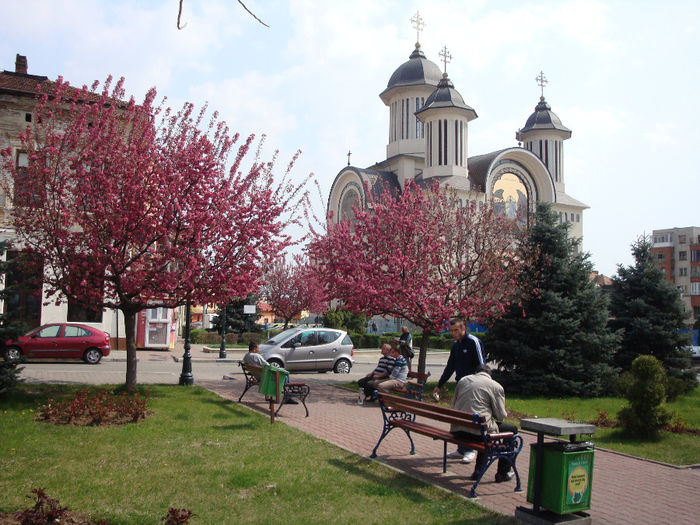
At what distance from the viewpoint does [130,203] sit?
12.1m

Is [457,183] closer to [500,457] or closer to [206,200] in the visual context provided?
[206,200]

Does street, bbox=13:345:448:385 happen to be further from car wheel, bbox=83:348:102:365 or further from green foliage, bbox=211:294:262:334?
green foliage, bbox=211:294:262:334

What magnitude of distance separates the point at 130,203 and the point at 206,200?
1.50 meters

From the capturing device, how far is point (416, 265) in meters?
15.8

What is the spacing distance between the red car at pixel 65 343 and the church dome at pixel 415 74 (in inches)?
1898

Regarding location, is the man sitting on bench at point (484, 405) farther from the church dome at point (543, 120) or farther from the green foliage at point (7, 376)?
the church dome at point (543, 120)

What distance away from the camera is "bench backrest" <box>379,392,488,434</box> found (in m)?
6.46

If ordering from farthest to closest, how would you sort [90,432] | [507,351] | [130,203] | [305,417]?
[507,351]
[130,203]
[305,417]
[90,432]

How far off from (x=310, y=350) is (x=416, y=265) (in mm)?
5908

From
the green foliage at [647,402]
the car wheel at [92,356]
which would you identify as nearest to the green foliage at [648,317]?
the green foliage at [647,402]

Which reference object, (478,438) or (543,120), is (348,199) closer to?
(543,120)

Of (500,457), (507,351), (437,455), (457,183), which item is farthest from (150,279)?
(457,183)

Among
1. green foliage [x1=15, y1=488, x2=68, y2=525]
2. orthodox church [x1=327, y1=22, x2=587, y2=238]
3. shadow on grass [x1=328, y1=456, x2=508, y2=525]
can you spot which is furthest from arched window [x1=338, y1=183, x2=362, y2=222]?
green foliage [x1=15, y1=488, x2=68, y2=525]

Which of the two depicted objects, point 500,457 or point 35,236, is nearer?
point 500,457
